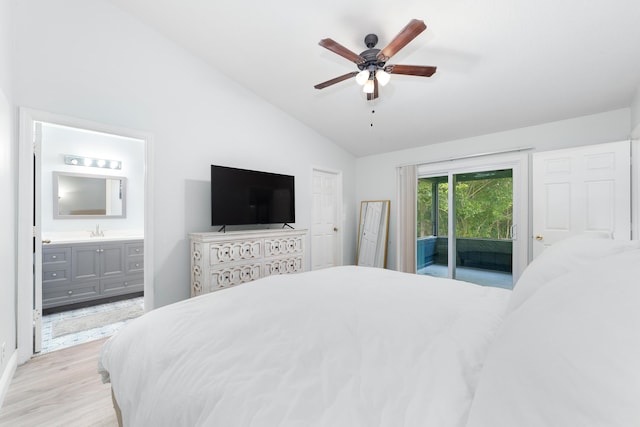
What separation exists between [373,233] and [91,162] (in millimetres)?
4529

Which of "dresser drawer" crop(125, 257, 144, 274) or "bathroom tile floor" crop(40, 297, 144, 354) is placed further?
"dresser drawer" crop(125, 257, 144, 274)

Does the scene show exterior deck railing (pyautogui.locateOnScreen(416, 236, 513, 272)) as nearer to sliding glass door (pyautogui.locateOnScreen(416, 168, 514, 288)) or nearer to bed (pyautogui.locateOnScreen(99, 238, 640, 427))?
sliding glass door (pyautogui.locateOnScreen(416, 168, 514, 288))

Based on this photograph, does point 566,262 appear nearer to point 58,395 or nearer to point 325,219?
point 58,395

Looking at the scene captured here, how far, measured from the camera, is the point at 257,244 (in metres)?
3.22

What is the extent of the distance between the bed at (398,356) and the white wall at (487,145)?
115 inches

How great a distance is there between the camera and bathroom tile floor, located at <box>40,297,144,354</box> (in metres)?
2.48

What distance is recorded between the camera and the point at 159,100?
2.86m

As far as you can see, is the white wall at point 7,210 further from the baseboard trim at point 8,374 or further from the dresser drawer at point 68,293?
the dresser drawer at point 68,293

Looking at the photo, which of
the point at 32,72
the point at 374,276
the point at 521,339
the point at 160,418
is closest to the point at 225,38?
the point at 32,72

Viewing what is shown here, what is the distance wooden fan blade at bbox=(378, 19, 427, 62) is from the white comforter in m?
1.63

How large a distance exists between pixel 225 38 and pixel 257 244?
2.22 meters

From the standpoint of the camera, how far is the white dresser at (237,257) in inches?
111

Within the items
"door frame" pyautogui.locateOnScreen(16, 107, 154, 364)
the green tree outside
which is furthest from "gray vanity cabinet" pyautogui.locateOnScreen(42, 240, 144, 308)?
A: the green tree outside

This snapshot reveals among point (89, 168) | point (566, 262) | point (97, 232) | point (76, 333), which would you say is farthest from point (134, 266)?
point (566, 262)
